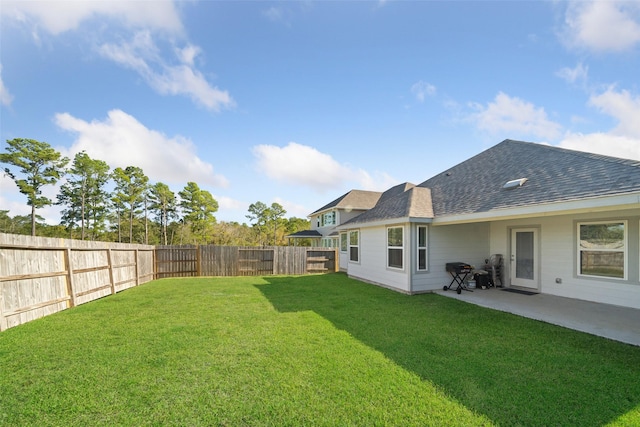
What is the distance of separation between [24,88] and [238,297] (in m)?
11.6

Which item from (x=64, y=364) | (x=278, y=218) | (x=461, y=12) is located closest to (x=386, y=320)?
(x=64, y=364)

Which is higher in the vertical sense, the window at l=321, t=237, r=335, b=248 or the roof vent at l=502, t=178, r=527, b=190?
the roof vent at l=502, t=178, r=527, b=190

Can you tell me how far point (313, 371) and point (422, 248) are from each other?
5819 millimetres

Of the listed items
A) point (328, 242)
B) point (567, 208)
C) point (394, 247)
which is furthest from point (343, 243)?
point (567, 208)

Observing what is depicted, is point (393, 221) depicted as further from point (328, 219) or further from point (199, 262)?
point (328, 219)

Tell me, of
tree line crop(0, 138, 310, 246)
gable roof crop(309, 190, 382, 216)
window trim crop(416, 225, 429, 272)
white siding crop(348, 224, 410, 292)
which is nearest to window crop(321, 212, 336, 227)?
gable roof crop(309, 190, 382, 216)

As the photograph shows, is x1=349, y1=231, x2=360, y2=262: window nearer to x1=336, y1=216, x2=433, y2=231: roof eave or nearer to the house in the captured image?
the house

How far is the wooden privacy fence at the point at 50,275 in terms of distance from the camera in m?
4.77

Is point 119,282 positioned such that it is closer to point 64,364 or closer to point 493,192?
point 64,364

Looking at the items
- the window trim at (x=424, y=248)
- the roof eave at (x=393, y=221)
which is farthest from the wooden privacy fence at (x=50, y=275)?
the window trim at (x=424, y=248)

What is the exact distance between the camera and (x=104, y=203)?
25.2 m

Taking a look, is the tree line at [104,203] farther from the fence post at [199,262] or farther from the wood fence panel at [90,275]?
the wood fence panel at [90,275]

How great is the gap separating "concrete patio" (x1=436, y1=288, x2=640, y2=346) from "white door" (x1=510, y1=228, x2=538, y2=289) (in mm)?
788

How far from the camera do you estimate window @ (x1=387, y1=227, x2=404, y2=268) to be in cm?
840
